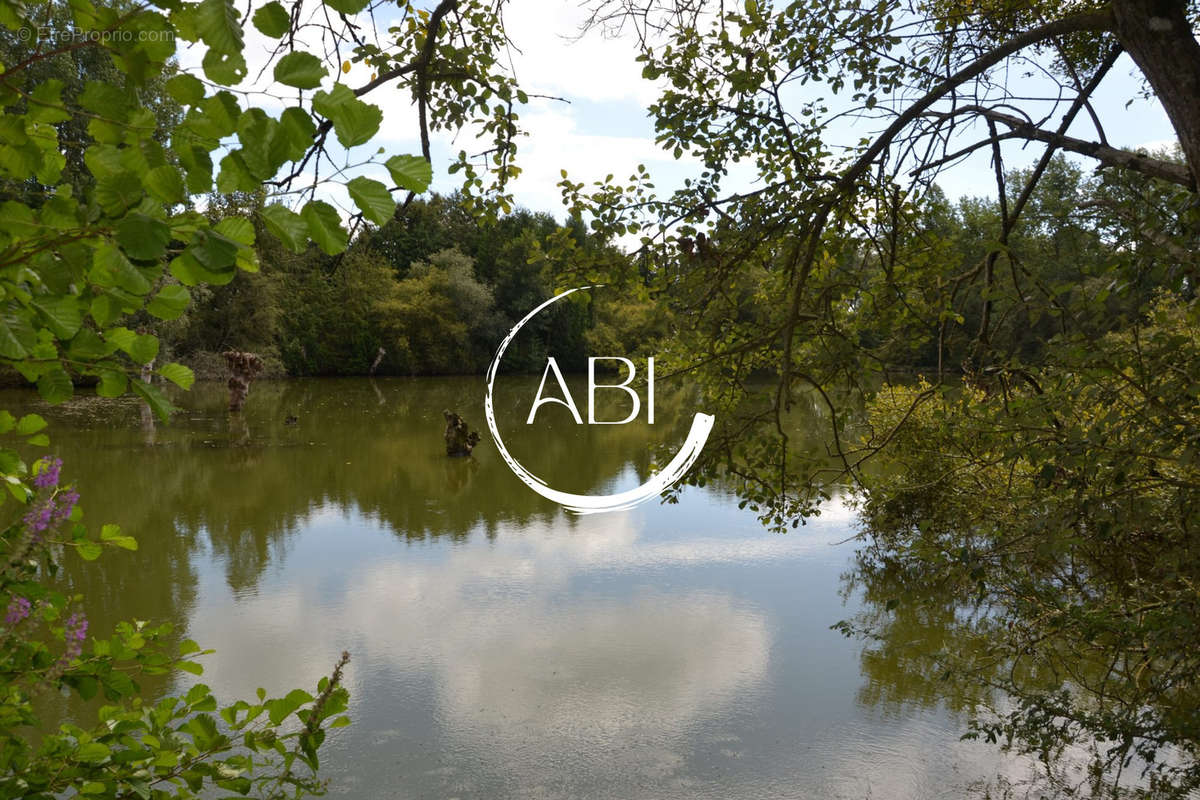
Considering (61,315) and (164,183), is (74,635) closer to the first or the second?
(61,315)

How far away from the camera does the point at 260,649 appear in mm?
6141

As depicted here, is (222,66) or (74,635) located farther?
(74,635)

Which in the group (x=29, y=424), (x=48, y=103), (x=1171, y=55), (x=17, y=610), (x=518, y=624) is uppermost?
(x=1171, y=55)

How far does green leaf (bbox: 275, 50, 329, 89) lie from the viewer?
2.40ft

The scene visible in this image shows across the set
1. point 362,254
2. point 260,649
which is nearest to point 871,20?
point 260,649

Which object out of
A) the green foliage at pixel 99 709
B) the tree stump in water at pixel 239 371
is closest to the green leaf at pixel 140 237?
the green foliage at pixel 99 709

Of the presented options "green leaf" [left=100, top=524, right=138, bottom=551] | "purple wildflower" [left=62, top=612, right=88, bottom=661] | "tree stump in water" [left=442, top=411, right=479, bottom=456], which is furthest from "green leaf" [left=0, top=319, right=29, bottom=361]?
"tree stump in water" [left=442, top=411, right=479, bottom=456]

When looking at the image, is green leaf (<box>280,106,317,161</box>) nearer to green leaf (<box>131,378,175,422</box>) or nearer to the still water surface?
green leaf (<box>131,378,175,422</box>)

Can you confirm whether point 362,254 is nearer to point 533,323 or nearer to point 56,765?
point 533,323

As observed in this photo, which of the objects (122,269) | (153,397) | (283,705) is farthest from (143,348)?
(283,705)

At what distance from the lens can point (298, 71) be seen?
2.42 feet

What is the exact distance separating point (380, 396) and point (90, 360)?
80.0ft

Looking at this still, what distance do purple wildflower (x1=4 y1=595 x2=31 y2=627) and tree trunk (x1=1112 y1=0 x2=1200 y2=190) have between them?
268 centimetres

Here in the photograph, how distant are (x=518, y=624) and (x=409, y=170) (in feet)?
20.6
